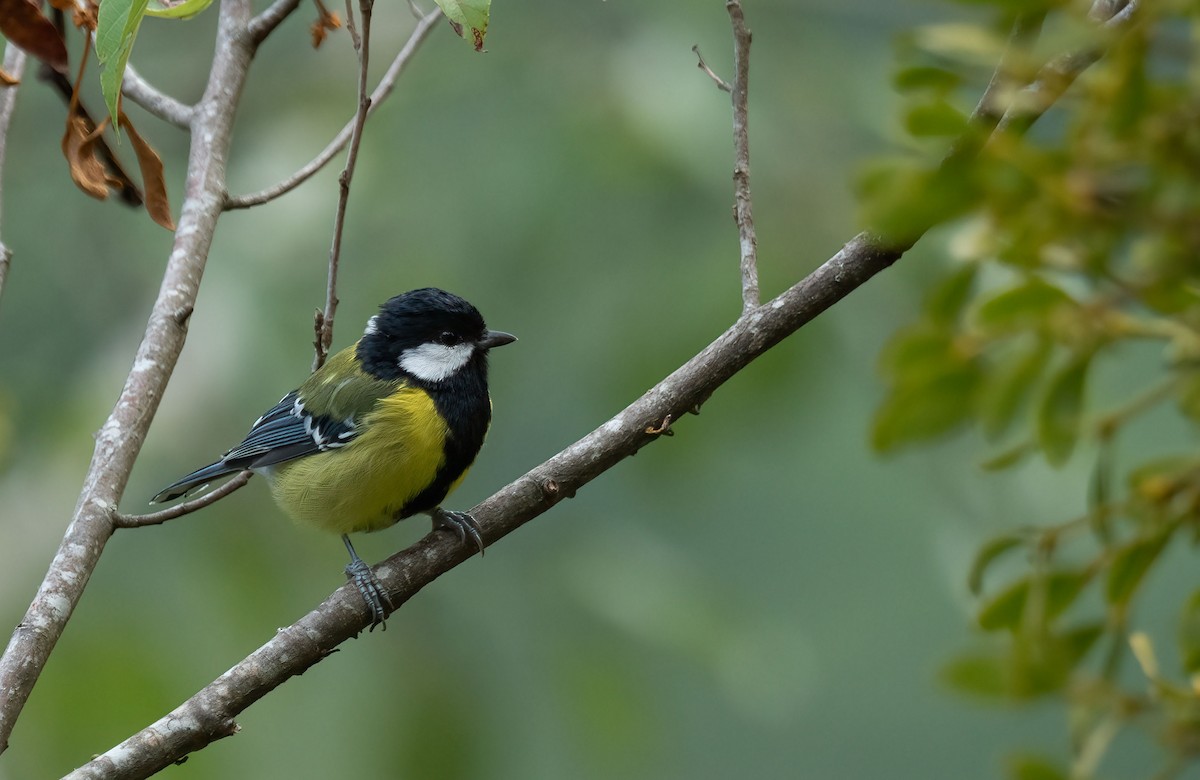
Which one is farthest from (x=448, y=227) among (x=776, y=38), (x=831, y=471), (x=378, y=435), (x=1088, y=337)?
(x=831, y=471)

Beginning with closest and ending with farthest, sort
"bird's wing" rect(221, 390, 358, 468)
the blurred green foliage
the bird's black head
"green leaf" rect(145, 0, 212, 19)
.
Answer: the blurred green foliage
"green leaf" rect(145, 0, 212, 19)
"bird's wing" rect(221, 390, 358, 468)
the bird's black head

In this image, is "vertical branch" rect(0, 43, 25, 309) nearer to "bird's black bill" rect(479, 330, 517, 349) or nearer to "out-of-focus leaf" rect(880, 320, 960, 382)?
"bird's black bill" rect(479, 330, 517, 349)

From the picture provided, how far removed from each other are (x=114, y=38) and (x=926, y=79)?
0.99 m

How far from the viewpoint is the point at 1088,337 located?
1.99ft

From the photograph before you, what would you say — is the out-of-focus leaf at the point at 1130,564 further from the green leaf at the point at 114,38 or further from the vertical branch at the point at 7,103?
the vertical branch at the point at 7,103

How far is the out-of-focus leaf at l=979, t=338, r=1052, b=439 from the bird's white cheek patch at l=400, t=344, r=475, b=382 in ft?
7.11

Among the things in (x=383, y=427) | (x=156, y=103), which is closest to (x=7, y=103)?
(x=156, y=103)

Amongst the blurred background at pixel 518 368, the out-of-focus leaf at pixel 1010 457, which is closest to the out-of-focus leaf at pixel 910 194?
the out-of-focus leaf at pixel 1010 457

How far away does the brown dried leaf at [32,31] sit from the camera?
5.34 ft

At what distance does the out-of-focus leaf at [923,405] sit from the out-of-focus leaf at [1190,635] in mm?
154

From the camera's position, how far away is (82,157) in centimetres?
176

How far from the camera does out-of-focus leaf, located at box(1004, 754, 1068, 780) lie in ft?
2.04

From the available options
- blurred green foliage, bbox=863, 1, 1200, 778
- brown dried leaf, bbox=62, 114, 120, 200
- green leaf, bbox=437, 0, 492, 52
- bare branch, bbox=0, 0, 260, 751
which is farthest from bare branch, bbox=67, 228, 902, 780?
blurred green foliage, bbox=863, 1, 1200, 778

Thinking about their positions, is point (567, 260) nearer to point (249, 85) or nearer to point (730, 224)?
point (730, 224)
